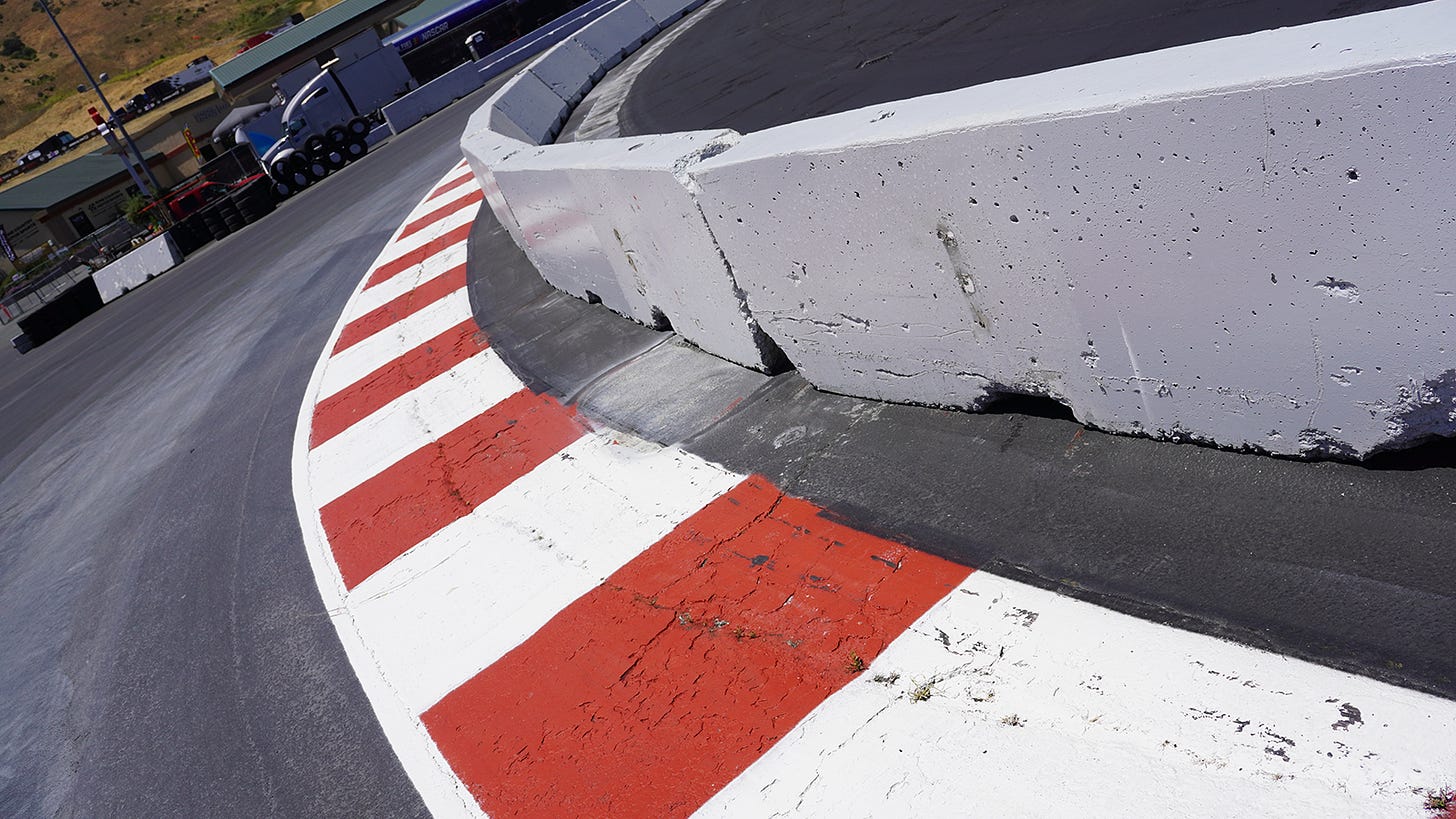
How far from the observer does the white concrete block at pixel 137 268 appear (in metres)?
22.4

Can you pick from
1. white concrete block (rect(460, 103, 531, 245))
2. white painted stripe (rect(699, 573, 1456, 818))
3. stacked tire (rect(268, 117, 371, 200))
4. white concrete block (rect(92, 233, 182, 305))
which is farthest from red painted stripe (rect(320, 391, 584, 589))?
stacked tire (rect(268, 117, 371, 200))

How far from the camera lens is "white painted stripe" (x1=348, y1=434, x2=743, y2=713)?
4.30 meters

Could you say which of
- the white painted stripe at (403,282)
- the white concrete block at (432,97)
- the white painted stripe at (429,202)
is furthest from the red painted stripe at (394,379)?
the white concrete block at (432,97)

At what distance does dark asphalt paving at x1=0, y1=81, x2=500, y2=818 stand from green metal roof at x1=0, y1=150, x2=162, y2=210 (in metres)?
46.6

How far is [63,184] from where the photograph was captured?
53.9 metres

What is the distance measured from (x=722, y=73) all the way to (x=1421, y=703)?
1110cm

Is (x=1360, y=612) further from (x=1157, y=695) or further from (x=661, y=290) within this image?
(x=661, y=290)

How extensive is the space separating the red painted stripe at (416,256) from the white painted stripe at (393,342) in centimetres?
220

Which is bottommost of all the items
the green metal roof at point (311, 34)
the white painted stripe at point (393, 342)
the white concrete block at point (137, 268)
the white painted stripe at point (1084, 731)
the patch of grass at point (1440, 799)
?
the patch of grass at point (1440, 799)

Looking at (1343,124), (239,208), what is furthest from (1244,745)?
(239,208)

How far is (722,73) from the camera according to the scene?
12367 millimetres

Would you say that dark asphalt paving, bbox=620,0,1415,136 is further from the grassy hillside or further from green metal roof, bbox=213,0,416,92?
the grassy hillside

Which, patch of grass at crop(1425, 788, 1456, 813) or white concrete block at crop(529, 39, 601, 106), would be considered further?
white concrete block at crop(529, 39, 601, 106)

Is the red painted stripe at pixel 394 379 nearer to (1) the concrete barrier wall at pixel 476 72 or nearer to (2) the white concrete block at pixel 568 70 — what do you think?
(2) the white concrete block at pixel 568 70
